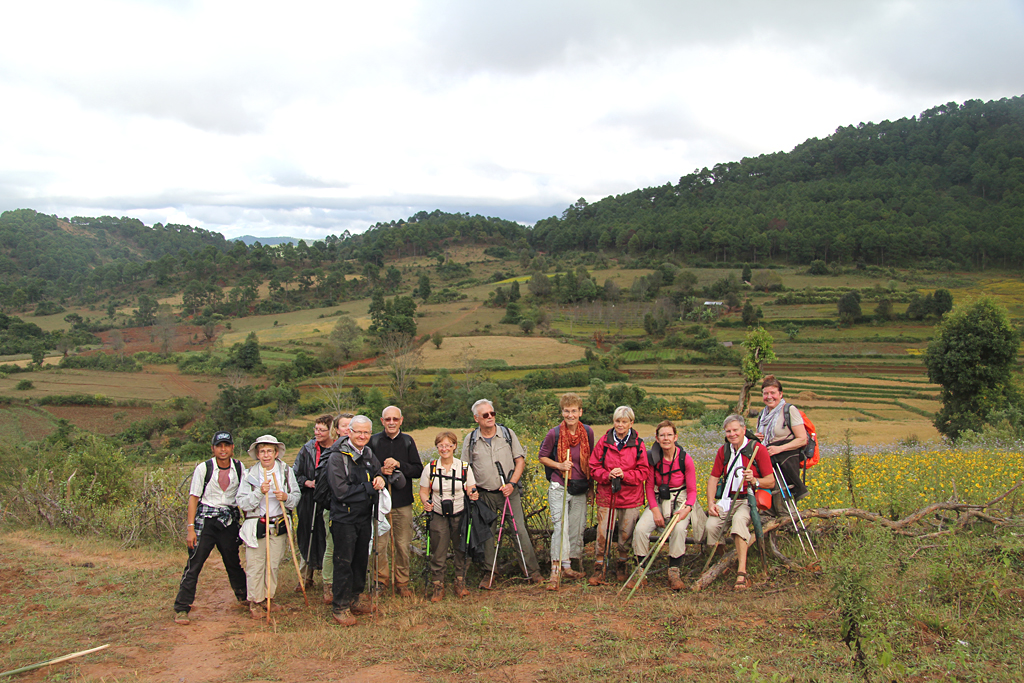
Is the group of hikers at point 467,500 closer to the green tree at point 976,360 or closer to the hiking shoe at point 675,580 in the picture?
the hiking shoe at point 675,580

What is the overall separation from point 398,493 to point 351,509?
0.60m

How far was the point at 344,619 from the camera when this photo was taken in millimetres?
5633

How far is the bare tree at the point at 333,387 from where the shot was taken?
45094 mm

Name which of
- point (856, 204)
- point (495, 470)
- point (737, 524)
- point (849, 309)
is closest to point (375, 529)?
point (495, 470)

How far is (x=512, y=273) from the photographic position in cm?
10581

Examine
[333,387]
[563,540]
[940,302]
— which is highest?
[940,302]

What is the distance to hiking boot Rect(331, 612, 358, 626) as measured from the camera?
5.61 m

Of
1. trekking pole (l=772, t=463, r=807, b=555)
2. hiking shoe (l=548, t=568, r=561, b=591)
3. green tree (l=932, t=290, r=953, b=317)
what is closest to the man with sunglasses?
hiking shoe (l=548, t=568, r=561, b=591)

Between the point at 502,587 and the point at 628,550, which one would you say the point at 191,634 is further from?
the point at 628,550

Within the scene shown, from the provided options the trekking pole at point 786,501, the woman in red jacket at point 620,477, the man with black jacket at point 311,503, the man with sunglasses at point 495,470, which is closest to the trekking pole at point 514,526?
the man with sunglasses at point 495,470

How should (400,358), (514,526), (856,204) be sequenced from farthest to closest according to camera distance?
(856,204)
(400,358)
(514,526)

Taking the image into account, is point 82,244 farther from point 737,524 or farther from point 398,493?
point 737,524

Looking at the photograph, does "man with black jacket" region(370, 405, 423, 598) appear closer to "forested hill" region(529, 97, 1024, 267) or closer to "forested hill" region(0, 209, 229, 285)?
"forested hill" region(529, 97, 1024, 267)

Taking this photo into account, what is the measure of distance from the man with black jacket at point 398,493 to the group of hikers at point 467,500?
0.02 meters
